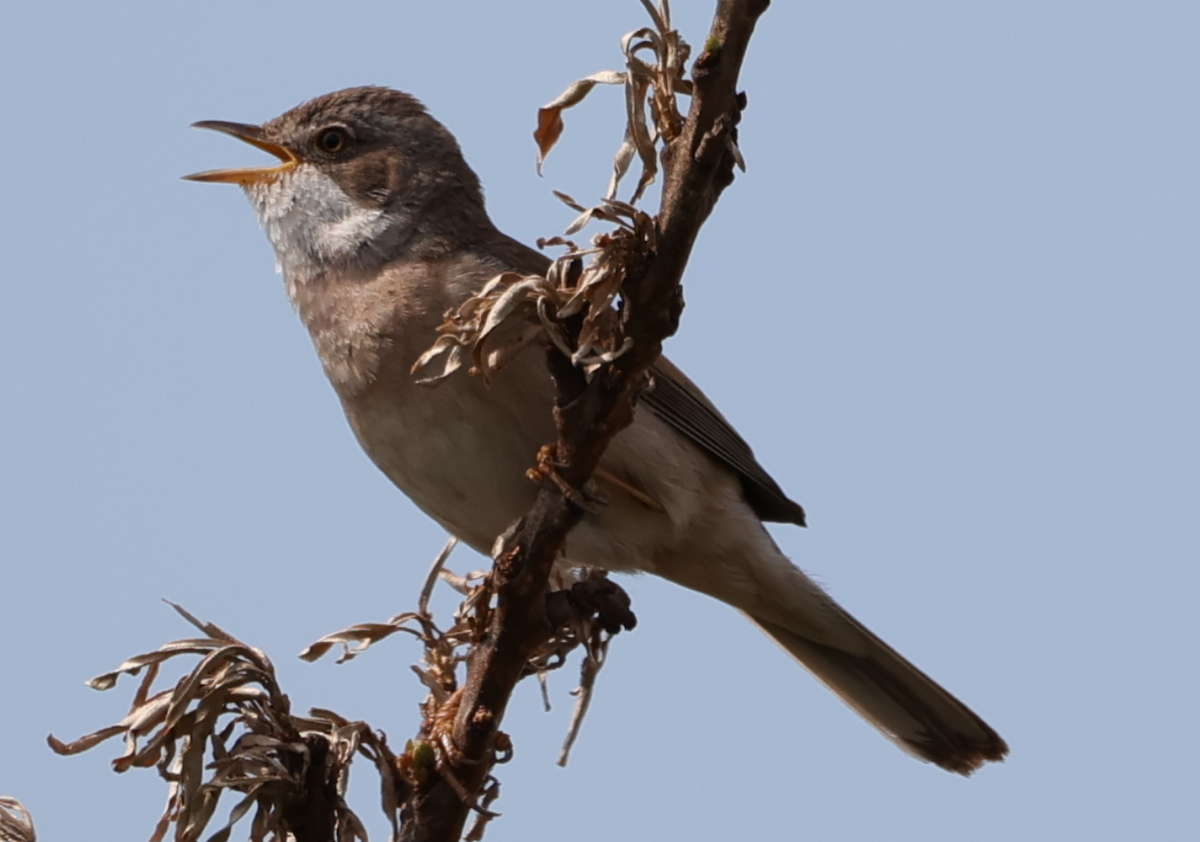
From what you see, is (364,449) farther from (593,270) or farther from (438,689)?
(593,270)

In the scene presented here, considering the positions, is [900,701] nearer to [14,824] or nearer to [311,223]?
[311,223]

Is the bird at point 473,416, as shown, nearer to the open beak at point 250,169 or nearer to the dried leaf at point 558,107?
the open beak at point 250,169

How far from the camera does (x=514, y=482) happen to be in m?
4.59

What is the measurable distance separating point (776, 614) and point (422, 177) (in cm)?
208

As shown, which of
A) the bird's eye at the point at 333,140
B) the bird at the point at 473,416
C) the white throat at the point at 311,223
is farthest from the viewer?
the bird's eye at the point at 333,140

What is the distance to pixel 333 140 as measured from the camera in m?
5.83

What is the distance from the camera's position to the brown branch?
2.58m

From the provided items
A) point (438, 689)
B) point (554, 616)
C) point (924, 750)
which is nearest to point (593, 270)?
point (554, 616)

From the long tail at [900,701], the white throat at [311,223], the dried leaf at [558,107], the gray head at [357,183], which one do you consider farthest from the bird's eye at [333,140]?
the dried leaf at [558,107]

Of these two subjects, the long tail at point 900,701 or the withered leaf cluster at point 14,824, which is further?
the long tail at point 900,701

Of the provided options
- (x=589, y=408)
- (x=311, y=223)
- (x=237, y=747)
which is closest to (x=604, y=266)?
(x=589, y=408)

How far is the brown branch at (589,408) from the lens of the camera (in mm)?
2580

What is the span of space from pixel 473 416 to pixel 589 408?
67.0 inches

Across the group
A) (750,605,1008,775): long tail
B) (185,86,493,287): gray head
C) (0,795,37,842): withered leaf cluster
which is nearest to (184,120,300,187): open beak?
(185,86,493,287): gray head
